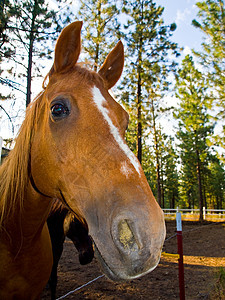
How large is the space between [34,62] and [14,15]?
2.75 m

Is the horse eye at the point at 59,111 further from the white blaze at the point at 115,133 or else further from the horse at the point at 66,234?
the horse at the point at 66,234

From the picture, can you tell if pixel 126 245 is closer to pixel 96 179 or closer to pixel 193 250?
pixel 96 179

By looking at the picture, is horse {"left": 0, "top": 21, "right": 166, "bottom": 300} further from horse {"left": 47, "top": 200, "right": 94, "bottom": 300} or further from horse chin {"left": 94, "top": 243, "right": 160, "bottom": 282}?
horse {"left": 47, "top": 200, "right": 94, "bottom": 300}

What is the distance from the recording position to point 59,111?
1431 mm

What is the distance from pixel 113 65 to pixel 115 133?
1033 millimetres

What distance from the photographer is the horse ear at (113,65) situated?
1997 millimetres

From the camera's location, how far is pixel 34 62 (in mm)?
10617

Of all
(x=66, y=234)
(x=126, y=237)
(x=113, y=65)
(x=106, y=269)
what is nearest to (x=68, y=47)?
(x=113, y=65)

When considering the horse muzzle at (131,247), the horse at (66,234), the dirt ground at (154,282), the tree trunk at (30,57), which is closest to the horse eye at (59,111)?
the horse muzzle at (131,247)

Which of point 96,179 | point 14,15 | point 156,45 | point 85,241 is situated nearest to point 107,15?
point 156,45

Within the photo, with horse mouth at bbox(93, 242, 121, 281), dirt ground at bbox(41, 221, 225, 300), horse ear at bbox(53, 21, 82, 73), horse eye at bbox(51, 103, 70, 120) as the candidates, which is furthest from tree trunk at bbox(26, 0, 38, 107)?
horse mouth at bbox(93, 242, 121, 281)

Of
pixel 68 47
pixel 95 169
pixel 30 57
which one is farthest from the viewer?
pixel 30 57

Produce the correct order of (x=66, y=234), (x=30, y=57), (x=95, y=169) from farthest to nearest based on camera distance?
1. (x=30, y=57)
2. (x=66, y=234)
3. (x=95, y=169)

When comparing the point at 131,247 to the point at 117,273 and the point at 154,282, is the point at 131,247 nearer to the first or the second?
the point at 117,273
